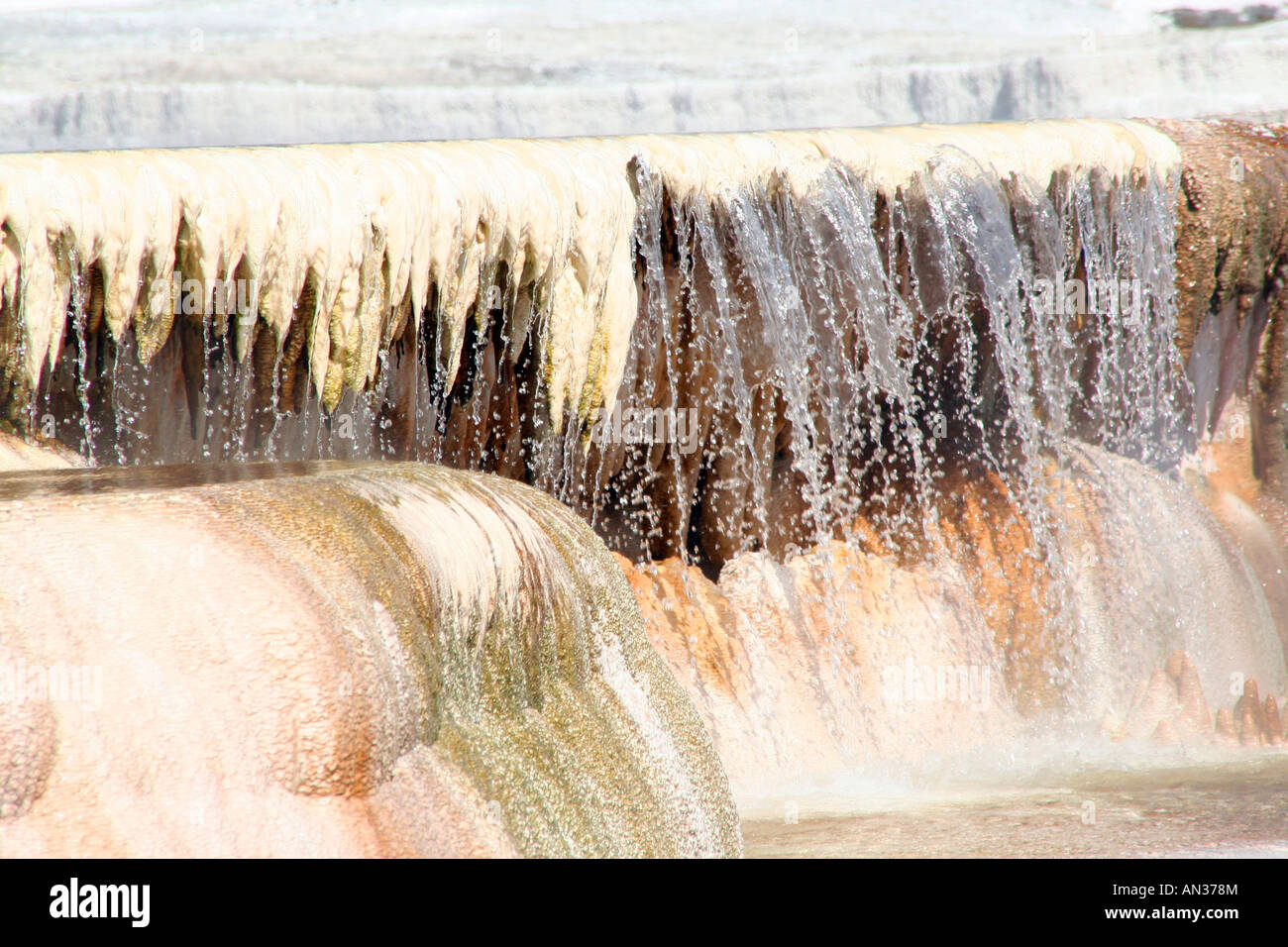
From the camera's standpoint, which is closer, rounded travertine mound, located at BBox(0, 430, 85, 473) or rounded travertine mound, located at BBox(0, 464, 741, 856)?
rounded travertine mound, located at BBox(0, 464, 741, 856)

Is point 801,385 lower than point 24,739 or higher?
lower

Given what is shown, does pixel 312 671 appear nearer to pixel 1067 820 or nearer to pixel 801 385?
pixel 1067 820

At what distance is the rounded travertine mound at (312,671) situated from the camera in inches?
91.2

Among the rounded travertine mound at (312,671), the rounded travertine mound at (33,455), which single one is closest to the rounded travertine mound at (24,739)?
the rounded travertine mound at (312,671)

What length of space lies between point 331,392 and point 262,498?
8.50ft

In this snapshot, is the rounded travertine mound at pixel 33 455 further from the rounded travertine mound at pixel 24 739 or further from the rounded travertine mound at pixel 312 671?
the rounded travertine mound at pixel 24 739

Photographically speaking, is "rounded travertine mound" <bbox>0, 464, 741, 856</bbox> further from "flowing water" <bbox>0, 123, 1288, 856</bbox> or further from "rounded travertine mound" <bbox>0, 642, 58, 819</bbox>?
"flowing water" <bbox>0, 123, 1288, 856</bbox>

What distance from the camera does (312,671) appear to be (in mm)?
2477

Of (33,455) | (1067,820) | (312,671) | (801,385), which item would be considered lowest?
(1067,820)

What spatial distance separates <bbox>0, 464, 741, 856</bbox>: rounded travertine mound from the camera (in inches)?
91.2

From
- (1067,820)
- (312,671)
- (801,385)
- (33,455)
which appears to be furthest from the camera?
(801,385)

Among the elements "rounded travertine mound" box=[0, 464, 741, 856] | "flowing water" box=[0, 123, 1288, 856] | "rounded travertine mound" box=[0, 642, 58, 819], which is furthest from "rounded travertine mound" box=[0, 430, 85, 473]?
"rounded travertine mound" box=[0, 642, 58, 819]

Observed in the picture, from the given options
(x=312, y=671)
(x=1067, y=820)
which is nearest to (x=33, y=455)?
(x=312, y=671)
